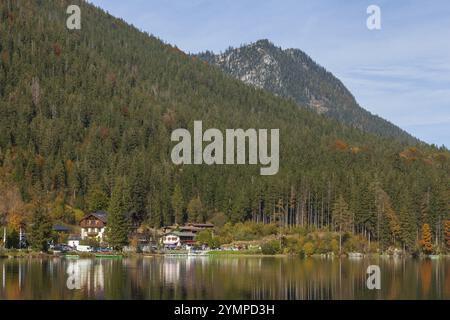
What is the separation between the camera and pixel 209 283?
67688mm

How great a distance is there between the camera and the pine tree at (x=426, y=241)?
13950 centimetres

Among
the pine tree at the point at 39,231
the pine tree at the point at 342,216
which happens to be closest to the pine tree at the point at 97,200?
the pine tree at the point at 39,231

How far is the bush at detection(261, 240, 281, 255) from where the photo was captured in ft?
424

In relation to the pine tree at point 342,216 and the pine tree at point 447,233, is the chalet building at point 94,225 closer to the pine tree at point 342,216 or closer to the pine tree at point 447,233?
the pine tree at point 342,216

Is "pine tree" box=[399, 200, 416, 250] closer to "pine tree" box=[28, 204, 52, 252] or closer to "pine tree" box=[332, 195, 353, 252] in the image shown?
"pine tree" box=[332, 195, 353, 252]

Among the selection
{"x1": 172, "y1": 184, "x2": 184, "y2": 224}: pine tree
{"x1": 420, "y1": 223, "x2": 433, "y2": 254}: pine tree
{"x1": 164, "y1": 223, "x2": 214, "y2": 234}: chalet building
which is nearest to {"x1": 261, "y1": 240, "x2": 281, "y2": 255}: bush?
{"x1": 164, "y1": 223, "x2": 214, "y2": 234}: chalet building

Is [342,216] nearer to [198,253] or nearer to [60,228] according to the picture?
[198,253]

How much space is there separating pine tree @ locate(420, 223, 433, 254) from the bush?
31720mm

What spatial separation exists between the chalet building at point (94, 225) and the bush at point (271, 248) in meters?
31.2

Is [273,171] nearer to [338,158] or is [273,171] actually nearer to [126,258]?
[338,158]

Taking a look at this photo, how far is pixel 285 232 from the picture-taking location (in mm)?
138125
